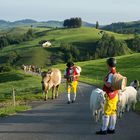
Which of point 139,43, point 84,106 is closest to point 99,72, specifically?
point 84,106

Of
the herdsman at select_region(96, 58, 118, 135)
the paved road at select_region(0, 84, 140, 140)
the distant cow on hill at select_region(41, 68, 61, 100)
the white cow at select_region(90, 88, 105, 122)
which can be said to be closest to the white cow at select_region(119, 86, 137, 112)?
the paved road at select_region(0, 84, 140, 140)

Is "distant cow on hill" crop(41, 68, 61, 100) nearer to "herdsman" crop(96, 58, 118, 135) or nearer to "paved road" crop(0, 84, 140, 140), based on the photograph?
"paved road" crop(0, 84, 140, 140)

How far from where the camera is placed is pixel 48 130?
17953 mm

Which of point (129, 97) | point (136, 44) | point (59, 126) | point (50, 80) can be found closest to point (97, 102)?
point (59, 126)

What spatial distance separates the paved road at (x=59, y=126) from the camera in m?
16.4

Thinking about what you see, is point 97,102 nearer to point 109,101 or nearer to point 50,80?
point 109,101

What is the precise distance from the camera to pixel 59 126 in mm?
19016

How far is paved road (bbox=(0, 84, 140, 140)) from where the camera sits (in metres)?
16.4

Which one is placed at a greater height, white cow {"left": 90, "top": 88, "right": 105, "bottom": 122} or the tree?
white cow {"left": 90, "top": 88, "right": 105, "bottom": 122}

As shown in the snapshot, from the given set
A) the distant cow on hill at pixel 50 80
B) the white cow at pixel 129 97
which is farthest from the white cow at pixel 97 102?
the distant cow on hill at pixel 50 80

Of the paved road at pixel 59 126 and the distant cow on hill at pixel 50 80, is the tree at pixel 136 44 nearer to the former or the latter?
the distant cow on hill at pixel 50 80

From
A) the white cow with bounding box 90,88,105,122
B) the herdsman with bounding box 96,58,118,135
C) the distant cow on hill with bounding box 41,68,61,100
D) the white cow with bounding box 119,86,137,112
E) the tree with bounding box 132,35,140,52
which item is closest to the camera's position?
the herdsman with bounding box 96,58,118,135

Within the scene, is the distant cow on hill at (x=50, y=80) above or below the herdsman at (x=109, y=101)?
below

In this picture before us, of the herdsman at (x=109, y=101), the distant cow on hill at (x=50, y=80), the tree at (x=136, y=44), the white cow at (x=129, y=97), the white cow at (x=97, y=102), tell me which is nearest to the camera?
the herdsman at (x=109, y=101)
